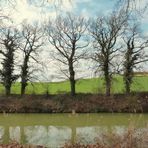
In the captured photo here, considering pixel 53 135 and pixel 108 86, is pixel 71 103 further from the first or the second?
pixel 53 135

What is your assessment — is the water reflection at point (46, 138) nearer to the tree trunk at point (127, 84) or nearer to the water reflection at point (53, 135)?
the water reflection at point (53, 135)

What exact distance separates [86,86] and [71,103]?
9391 millimetres

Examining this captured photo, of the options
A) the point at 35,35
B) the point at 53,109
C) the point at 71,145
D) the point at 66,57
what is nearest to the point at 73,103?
the point at 53,109

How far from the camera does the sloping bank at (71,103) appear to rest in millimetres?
43031

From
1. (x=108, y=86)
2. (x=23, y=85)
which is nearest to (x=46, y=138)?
(x=108, y=86)

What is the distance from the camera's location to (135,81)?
153ft

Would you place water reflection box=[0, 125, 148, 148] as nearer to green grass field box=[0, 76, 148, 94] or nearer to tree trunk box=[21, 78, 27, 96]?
tree trunk box=[21, 78, 27, 96]

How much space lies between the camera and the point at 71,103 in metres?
44.8

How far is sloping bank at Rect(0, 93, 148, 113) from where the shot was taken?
43.0m

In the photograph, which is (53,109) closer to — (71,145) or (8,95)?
(8,95)

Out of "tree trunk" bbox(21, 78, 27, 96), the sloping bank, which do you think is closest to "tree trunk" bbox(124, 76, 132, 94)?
the sloping bank

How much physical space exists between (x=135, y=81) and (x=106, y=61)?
4190mm

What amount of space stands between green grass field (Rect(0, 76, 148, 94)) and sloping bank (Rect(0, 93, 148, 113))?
1.98 m

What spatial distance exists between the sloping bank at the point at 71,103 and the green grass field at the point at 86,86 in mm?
1984
